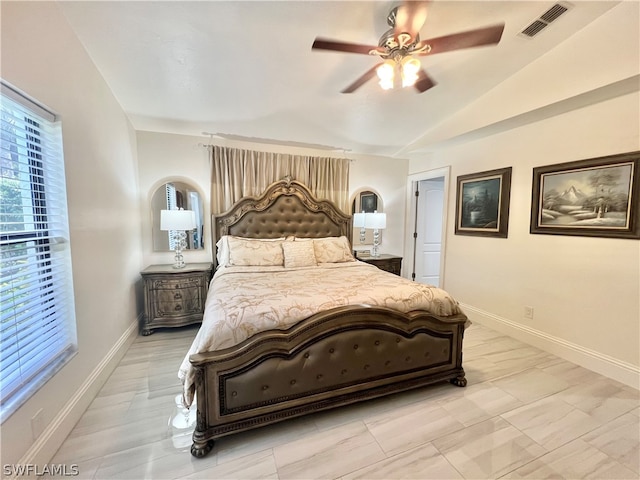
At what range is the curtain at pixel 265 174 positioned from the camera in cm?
383

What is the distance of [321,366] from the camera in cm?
187

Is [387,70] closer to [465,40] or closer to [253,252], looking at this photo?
[465,40]

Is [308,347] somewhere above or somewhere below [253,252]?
below

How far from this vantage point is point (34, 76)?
1.55 m

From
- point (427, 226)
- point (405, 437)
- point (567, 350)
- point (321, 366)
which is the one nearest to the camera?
point (405, 437)

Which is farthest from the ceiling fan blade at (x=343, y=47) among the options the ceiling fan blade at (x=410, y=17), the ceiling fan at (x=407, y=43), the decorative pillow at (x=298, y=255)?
the decorative pillow at (x=298, y=255)

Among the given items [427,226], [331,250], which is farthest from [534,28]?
[427,226]

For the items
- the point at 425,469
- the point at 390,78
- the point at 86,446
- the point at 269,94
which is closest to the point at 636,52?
the point at 390,78

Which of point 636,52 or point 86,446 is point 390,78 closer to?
point 636,52

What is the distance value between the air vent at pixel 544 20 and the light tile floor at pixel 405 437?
121 inches

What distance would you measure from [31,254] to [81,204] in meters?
0.61

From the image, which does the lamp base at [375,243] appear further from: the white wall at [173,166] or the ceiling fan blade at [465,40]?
the ceiling fan blade at [465,40]

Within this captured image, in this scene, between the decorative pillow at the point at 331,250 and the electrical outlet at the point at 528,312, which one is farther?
the decorative pillow at the point at 331,250

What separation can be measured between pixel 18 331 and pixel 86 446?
0.83 m
